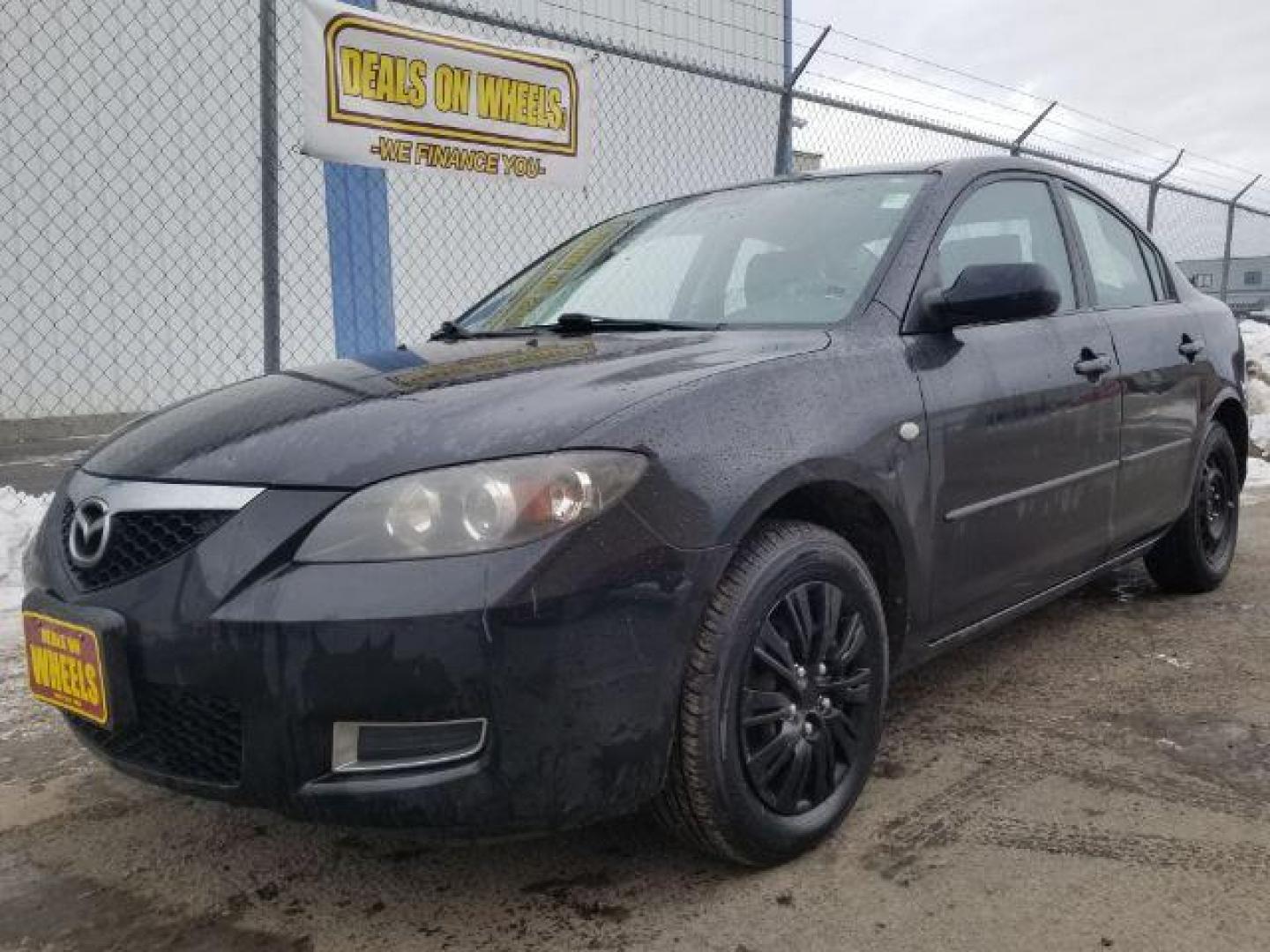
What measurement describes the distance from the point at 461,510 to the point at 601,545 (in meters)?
0.23

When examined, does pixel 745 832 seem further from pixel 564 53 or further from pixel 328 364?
pixel 564 53

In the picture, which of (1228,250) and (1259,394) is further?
Result: (1228,250)

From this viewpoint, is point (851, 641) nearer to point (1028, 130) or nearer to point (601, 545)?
point (601, 545)

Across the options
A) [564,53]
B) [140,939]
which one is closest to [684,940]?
[140,939]

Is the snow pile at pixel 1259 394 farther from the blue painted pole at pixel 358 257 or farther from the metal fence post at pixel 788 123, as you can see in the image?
the blue painted pole at pixel 358 257

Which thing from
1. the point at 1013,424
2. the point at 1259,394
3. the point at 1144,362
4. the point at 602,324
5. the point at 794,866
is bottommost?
the point at 794,866

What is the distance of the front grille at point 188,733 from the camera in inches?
70.2

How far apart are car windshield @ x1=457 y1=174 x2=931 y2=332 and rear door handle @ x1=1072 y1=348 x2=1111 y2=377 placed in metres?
0.68

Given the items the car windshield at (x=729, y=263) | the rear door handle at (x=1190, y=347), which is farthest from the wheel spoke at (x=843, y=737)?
the rear door handle at (x=1190, y=347)

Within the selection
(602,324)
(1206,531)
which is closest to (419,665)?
(602,324)

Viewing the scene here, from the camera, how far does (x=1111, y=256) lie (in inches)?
140

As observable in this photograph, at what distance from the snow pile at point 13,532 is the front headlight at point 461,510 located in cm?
249

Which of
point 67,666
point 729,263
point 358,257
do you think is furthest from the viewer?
point 358,257

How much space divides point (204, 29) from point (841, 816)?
270 inches
